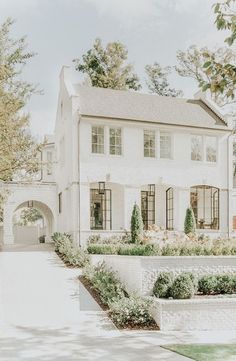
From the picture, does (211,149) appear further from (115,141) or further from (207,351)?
(207,351)

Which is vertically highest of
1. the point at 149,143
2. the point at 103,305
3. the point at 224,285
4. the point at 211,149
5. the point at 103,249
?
the point at 149,143

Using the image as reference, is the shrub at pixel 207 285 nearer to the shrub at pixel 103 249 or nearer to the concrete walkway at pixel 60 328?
the concrete walkway at pixel 60 328

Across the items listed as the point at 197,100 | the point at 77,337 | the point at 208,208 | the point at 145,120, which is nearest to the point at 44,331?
the point at 77,337

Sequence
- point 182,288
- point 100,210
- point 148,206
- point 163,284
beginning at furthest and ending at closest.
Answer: point 148,206
point 100,210
point 163,284
point 182,288

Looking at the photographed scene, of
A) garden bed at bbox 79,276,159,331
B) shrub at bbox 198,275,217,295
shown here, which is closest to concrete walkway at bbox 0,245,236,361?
garden bed at bbox 79,276,159,331

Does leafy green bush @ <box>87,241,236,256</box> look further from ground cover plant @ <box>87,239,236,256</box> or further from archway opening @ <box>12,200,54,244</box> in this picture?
archway opening @ <box>12,200,54,244</box>

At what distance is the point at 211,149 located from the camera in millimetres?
28703

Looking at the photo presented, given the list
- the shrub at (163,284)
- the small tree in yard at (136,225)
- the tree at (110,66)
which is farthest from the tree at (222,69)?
the tree at (110,66)

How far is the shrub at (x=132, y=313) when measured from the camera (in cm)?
1266

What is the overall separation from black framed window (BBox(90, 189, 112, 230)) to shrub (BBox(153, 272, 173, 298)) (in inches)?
505

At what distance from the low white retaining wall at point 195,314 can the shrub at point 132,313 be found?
26 cm

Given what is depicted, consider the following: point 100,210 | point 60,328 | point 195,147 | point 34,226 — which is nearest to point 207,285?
point 60,328

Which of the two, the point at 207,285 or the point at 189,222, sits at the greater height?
the point at 189,222

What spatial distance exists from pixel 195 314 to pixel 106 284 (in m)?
3.95
